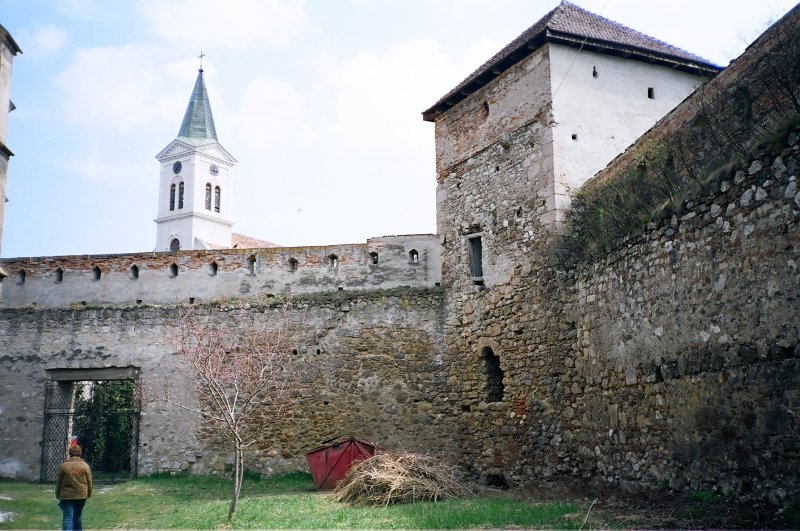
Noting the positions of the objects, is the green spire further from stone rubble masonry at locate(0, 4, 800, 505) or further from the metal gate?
the metal gate

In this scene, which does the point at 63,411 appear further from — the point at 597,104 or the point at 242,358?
the point at 597,104

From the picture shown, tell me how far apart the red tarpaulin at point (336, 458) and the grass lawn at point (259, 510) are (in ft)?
1.20

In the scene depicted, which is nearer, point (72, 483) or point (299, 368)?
point (72, 483)

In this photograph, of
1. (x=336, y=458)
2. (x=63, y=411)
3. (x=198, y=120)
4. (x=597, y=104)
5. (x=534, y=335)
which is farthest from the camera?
(x=198, y=120)

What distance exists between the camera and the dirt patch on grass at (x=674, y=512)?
277 inches

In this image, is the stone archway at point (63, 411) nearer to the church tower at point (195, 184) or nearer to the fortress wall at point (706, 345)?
the fortress wall at point (706, 345)

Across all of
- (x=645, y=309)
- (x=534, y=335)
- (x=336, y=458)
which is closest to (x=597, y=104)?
(x=534, y=335)

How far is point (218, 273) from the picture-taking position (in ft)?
54.1

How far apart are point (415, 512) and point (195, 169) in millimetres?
53699

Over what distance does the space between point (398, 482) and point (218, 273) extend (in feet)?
25.0

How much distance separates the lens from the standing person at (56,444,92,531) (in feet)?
29.0

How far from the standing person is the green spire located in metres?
54.6

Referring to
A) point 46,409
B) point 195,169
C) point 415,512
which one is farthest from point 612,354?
point 195,169

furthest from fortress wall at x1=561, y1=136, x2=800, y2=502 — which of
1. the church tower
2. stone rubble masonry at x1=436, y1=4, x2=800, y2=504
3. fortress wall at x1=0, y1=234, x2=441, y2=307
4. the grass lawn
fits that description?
the church tower
